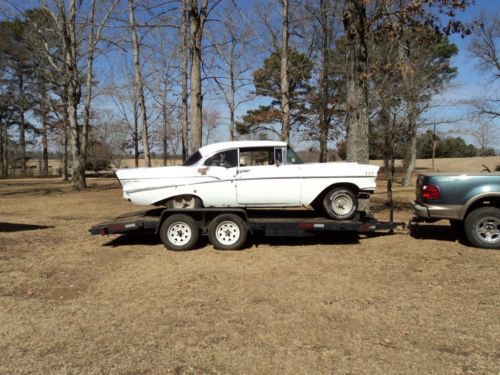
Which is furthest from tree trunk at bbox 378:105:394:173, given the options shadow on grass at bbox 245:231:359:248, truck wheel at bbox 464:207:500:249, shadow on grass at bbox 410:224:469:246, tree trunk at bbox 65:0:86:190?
tree trunk at bbox 65:0:86:190

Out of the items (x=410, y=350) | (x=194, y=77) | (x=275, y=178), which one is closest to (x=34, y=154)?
(x=194, y=77)

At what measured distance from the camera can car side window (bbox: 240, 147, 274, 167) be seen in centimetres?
789

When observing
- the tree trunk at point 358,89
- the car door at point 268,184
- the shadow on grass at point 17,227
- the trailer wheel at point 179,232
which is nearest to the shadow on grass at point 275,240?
the trailer wheel at point 179,232

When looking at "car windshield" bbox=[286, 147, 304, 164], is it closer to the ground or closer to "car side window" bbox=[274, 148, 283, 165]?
"car side window" bbox=[274, 148, 283, 165]

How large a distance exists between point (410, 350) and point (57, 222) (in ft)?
33.7

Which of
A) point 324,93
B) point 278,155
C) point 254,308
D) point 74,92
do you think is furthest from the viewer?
point 324,93

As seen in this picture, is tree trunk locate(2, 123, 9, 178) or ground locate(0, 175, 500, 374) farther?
tree trunk locate(2, 123, 9, 178)

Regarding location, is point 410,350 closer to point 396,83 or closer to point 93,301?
point 93,301

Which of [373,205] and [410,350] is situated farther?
[373,205]

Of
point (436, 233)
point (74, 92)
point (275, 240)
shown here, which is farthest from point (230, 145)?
point (74, 92)

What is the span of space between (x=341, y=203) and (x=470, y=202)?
2.29m

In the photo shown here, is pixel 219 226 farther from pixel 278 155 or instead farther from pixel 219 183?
pixel 278 155

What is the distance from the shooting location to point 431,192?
760 cm

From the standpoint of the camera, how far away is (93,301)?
199 inches
